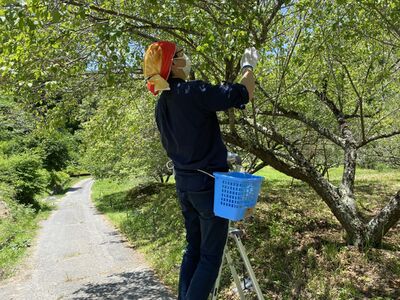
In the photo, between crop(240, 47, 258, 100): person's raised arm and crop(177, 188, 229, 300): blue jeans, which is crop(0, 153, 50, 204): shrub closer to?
crop(177, 188, 229, 300): blue jeans

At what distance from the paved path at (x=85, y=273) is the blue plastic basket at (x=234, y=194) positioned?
8.19 ft

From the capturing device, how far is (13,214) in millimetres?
13461

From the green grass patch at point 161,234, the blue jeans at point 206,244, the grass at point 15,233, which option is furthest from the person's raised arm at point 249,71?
the grass at point 15,233

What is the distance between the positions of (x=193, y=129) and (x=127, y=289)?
3.08m

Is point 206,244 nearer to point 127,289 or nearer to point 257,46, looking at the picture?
point 257,46

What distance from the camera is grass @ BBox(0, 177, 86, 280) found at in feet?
24.2

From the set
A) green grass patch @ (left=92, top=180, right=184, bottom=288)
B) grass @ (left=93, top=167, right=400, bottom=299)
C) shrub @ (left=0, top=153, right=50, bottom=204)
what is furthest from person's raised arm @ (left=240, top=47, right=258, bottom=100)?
shrub @ (left=0, top=153, right=50, bottom=204)

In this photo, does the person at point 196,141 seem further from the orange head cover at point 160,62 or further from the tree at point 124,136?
the tree at point 124,136

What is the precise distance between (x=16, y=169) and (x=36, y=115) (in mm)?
12503

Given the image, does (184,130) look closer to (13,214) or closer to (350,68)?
(350,68)

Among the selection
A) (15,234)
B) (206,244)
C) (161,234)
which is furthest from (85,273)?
(15,234)

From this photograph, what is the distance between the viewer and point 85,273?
6.05 metres

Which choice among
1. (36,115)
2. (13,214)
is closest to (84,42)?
(36,115)

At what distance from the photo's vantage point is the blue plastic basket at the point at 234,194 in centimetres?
261
